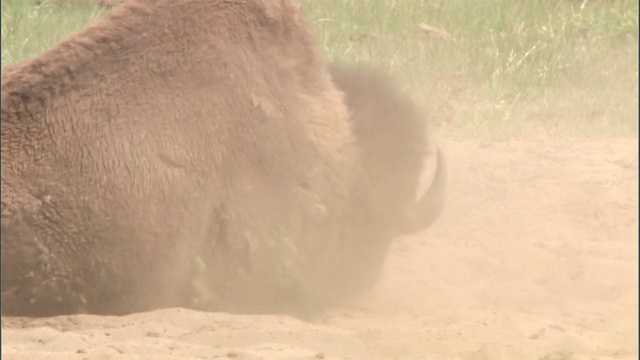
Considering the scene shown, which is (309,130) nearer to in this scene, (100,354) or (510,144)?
(100,354)

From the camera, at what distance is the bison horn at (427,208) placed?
502 centimetres

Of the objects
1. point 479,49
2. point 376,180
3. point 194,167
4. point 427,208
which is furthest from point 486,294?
point 479,49

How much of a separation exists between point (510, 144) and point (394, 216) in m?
2.39

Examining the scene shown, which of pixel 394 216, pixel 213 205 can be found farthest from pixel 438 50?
pixel 213 205

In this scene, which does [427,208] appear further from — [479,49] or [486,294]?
[479,49]

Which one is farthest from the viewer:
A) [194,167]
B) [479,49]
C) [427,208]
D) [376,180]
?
[479,49]

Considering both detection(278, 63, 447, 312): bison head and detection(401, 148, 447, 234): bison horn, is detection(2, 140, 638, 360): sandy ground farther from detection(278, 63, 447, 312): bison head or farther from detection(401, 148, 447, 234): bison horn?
detection(401, 148, 447, 234): bison horn

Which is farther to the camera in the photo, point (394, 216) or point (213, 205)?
point (394, 216)

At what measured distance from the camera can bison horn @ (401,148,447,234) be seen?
5016mm

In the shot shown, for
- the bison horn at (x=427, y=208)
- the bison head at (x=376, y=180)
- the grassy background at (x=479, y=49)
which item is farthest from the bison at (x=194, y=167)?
the grassy background at (x=479, y=49)

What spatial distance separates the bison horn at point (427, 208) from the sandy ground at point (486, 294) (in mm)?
300

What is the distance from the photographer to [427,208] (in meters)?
5.07

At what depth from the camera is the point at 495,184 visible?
648 cm

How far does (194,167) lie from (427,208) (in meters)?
1.31
